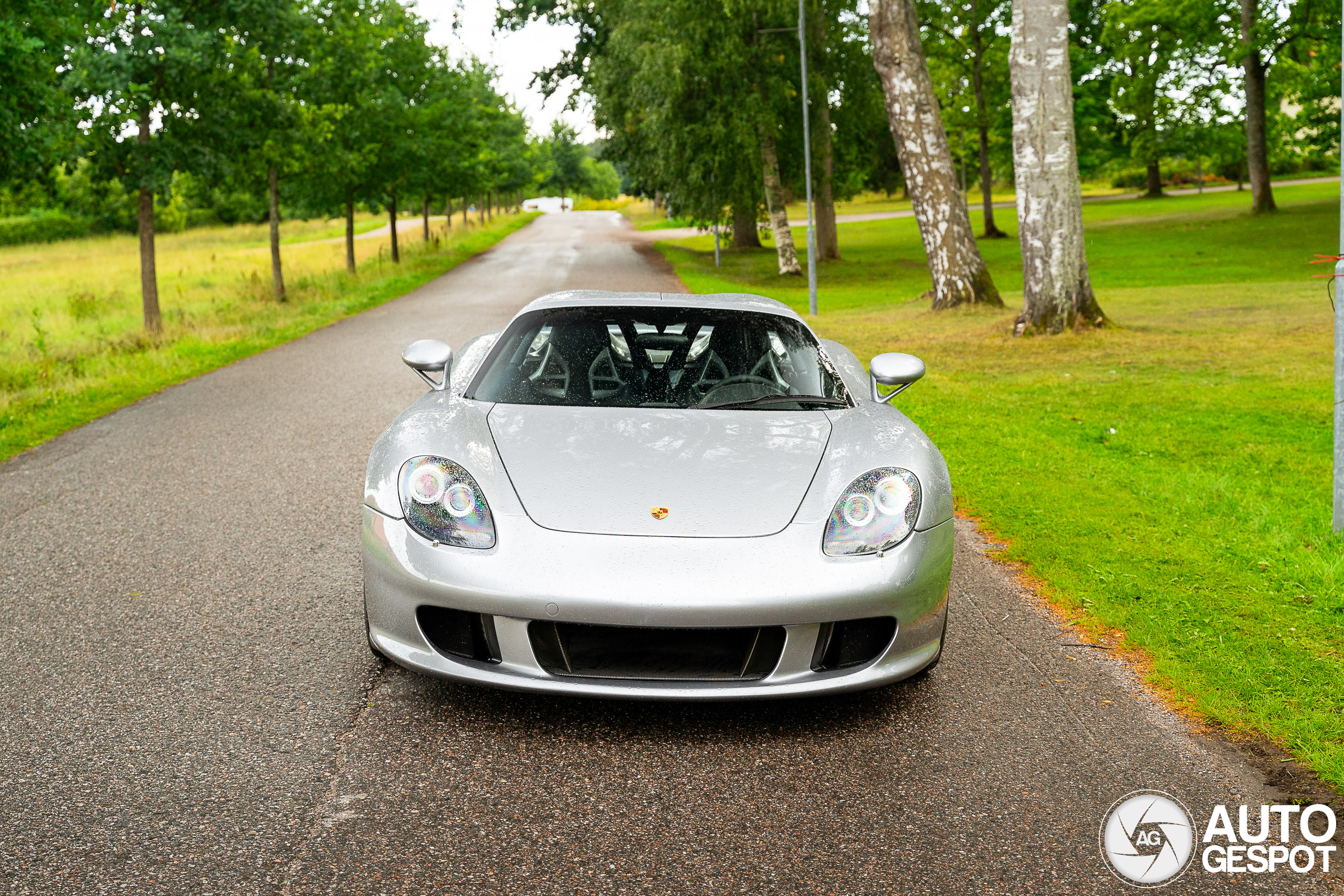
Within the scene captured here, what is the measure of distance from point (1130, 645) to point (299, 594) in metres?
3.38

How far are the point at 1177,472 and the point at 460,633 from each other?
5137 millimetres

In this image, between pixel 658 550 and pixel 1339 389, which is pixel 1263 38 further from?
pixel 658 550

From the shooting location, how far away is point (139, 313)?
965 inches

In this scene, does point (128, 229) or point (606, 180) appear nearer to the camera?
point (128, 229)

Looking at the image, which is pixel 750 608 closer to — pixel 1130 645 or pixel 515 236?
pixel 1130 645

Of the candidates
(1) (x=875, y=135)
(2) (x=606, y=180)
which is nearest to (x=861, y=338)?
(1) (x=875, y=135)

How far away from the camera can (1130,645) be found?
13.7ft

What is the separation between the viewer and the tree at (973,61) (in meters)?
37.4

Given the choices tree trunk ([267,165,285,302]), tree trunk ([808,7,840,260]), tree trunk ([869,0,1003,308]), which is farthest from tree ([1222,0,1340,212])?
tree trunk ([267,165,285,302])

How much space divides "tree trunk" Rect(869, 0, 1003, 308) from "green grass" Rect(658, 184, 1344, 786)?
0.71m

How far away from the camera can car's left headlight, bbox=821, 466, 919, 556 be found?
3416 mm

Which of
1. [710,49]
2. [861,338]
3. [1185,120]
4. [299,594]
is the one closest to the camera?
[299,594]

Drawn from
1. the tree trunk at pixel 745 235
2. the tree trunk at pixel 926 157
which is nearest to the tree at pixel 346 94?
the tree trunk at pixel 926 157

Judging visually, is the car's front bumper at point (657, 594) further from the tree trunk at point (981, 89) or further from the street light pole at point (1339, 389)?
the tree trunk at point (981, 89)
